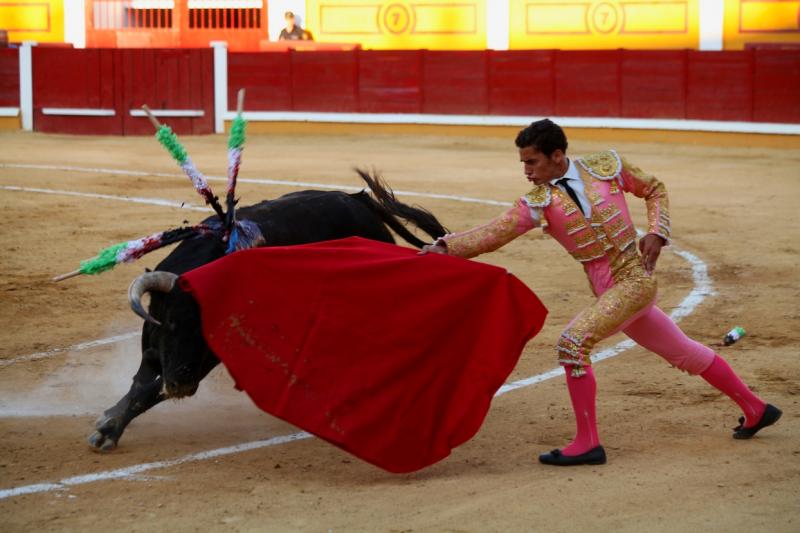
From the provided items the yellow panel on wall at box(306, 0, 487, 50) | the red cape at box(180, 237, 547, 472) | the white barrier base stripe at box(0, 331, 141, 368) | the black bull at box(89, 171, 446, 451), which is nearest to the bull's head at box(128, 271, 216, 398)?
the black bull at box(89, 171, 446, 451)

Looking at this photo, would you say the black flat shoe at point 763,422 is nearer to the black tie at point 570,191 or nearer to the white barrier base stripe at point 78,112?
Answer: the black tie at point 570,191

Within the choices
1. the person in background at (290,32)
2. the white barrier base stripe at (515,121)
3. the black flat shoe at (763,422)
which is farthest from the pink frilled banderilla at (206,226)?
the person in background at (290,32)

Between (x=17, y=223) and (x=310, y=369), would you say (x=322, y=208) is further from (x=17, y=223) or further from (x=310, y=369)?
(x=17, y=223)

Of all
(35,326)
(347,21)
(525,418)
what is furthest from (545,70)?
(525,418)

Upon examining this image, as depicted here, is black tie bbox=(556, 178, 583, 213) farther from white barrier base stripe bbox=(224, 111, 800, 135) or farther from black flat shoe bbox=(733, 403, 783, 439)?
white barrier base stripe bbox=(224, 111, 800, 135)

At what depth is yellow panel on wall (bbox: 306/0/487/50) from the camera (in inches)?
628

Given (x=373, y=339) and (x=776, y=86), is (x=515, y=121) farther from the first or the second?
(x=373, y=339)

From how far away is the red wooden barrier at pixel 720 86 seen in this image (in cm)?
1326

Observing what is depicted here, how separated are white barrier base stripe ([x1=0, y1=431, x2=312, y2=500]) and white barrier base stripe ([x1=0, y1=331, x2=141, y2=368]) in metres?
1.42

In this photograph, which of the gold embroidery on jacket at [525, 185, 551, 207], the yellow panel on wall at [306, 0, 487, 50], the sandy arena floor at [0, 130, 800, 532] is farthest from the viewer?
the yellow panel on wall at [306, 0, 487, 50]

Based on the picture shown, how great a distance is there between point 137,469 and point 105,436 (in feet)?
0.81

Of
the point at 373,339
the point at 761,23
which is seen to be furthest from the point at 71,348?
the point at 761,23

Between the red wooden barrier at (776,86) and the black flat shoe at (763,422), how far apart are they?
32.6 feet

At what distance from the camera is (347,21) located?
16.4 meters
